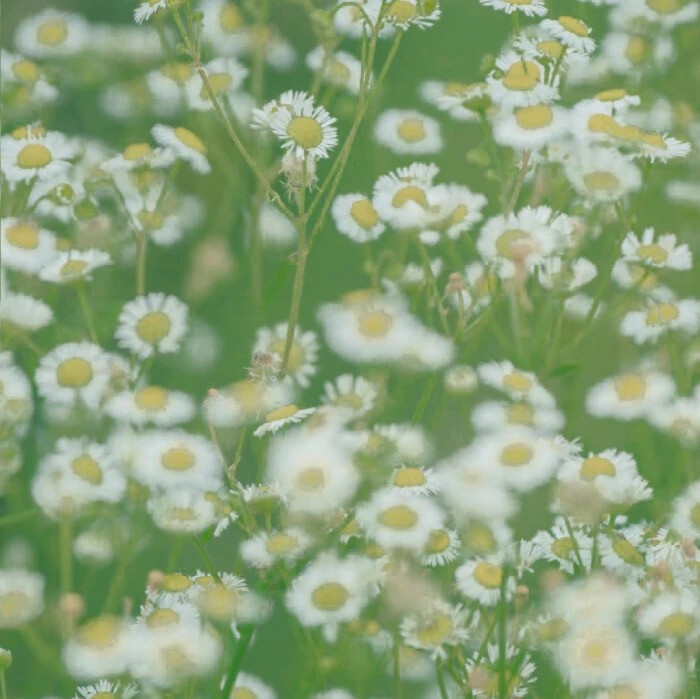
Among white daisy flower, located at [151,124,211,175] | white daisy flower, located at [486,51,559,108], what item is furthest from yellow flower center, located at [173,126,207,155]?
white daisy flower, located at [486,51,559,108]

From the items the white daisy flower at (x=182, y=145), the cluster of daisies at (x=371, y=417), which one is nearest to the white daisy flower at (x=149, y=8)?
the cluster of daisies at (x=371, y=417)

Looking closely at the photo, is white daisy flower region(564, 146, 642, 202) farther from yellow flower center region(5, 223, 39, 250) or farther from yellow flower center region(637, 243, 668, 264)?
yellow flower center region(5, 223, 39, 250)

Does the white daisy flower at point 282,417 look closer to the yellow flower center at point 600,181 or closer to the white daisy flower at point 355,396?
the white daisy flower at point 355,396

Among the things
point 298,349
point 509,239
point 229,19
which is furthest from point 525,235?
point 229,19

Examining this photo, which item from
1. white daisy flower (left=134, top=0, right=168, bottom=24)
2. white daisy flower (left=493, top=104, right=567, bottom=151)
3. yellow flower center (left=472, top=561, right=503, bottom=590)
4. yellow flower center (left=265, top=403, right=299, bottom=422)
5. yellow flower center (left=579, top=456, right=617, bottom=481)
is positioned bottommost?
yellow flower center (left=472, top=561, right=503, bottom=590)

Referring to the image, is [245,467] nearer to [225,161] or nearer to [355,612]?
[225,161]
